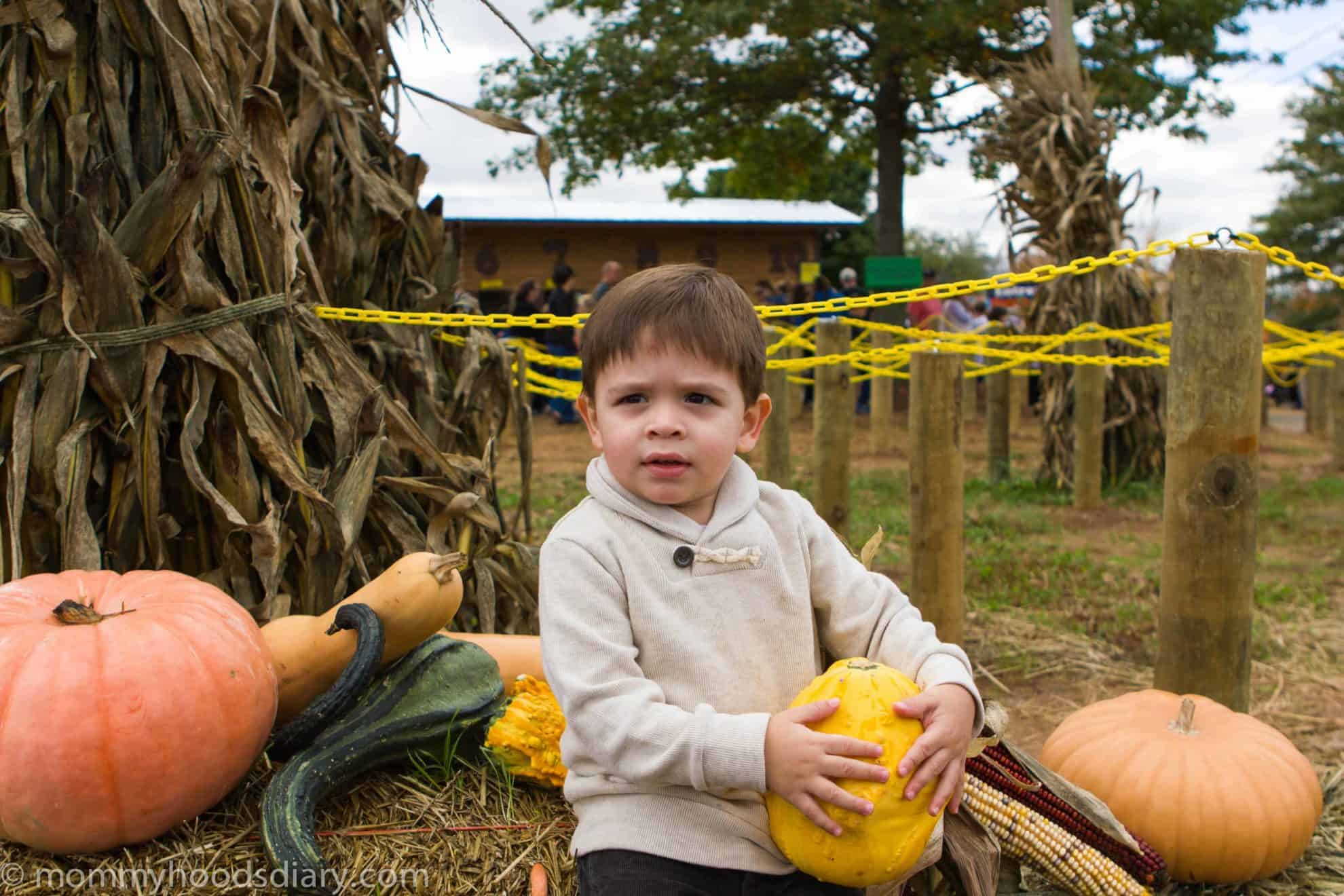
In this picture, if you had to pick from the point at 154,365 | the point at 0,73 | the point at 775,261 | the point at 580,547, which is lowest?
the point at 580,547

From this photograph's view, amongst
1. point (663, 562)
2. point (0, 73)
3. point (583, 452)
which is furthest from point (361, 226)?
point (583, 452)

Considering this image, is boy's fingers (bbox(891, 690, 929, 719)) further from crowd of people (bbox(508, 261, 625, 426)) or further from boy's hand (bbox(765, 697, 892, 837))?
crowd of people (bbox(508, 261, 625, 426))

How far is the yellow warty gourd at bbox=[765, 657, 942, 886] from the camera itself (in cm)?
176

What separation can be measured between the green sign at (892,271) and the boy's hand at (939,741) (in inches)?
578

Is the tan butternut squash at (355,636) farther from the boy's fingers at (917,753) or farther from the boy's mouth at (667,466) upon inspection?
the boy's fingers at (917,753)

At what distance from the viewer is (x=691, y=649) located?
76.7 inches

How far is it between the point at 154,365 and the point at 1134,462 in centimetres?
820

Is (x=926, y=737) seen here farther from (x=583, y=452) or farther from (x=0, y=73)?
(x=583, y=452)

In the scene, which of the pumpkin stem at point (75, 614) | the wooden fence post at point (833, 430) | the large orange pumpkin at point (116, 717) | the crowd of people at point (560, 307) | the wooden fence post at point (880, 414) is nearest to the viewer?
the large orange pumpkin at point (116, 717)

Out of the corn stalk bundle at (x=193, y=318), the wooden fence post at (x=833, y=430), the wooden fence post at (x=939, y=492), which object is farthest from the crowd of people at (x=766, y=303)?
the corn stalk bundle at (x=193, y=318)

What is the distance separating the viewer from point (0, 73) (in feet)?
9.22

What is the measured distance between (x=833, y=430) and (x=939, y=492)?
1724 mm

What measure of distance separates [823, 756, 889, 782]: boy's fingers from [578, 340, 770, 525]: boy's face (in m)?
0.54

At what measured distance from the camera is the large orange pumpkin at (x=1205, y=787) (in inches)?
104
